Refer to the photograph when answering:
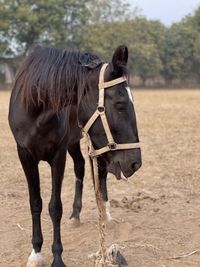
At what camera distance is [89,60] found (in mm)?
3334

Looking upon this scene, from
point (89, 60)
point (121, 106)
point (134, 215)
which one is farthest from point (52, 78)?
point (134, 215)

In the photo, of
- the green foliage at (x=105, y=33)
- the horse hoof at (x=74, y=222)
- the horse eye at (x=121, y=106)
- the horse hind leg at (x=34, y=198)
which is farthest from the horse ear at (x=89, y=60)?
the green foliage at (x=105, y=33)

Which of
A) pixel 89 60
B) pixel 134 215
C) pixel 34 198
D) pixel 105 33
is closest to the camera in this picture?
pixel 89 60

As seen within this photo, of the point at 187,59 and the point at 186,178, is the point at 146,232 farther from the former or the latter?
the point at 187,59

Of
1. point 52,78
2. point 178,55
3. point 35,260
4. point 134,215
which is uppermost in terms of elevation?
point 52,78

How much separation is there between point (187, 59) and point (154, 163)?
53633 mm

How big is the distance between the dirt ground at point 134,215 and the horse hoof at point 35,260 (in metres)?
0.16

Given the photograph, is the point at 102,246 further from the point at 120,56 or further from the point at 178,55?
the point at 178,55

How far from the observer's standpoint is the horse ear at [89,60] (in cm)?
325

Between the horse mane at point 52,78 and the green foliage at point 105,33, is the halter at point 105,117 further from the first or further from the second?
the green foliage at point 105,33

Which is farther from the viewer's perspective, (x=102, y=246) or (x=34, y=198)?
(x=34, y=198)

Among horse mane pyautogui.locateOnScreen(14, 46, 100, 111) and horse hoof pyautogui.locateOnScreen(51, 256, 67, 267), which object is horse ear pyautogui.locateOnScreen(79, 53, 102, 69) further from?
horse hoof pyautogui.locateOnScreen(51, 256, 67, 267)

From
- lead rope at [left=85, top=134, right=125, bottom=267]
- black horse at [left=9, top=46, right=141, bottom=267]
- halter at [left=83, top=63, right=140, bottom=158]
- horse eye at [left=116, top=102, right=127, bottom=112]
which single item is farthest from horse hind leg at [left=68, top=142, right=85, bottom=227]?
horse eye at [left=116, top=102, right=127, bottom=112]

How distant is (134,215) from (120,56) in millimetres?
3310
